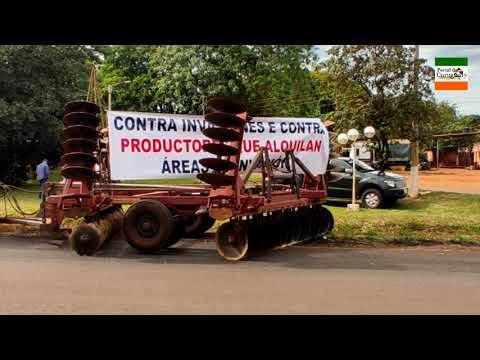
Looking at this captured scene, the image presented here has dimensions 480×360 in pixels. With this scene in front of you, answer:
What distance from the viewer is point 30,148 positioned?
29.9 metres

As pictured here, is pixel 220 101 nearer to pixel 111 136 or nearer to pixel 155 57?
pixel 111 136

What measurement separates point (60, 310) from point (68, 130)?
4.87m

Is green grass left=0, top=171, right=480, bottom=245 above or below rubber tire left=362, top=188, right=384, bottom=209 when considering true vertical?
below

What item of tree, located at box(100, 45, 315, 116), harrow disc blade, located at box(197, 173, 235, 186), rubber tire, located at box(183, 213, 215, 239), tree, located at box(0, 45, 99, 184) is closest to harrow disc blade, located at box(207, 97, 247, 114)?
harrow disc blade, located at box(197, 173, 235, 186)

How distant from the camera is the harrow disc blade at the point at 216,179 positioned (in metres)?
9.34

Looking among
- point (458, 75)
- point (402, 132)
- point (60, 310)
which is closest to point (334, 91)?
point (402, 132)

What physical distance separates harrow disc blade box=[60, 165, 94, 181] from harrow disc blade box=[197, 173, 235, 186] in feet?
7.47

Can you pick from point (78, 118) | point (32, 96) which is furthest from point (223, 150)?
point (32, 96)

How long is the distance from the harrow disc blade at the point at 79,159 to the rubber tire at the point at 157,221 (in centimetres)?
122

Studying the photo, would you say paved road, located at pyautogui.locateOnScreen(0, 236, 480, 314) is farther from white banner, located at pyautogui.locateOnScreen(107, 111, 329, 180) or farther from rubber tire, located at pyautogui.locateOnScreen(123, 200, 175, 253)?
Answer: white banner, located at pyautogui.locateOnScreen(107, 111, 329, 180)

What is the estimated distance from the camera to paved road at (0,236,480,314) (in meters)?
6.50

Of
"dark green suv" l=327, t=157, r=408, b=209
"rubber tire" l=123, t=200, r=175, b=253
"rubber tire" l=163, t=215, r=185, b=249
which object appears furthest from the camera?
"dark green suv" l=327, t=157, r=408, b=209

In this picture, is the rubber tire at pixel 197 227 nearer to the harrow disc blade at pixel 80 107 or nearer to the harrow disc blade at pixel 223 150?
the harrow disc blade at pixel 223 150
